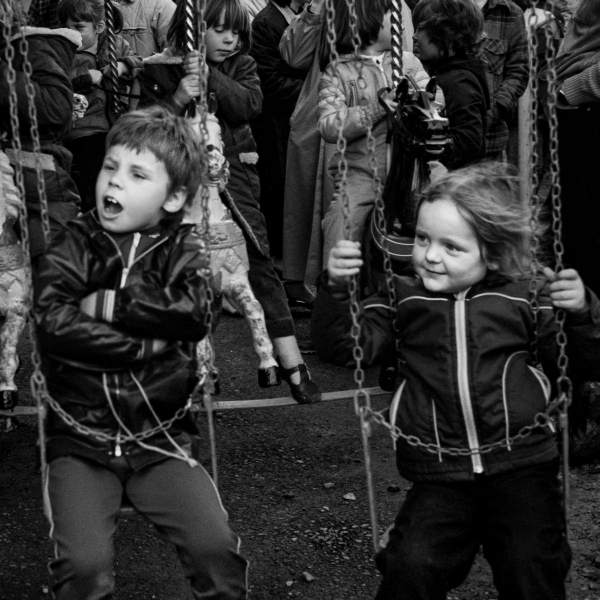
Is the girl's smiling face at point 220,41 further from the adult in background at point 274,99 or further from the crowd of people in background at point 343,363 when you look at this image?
the adult in background at point 274,99

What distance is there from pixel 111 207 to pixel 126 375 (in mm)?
456

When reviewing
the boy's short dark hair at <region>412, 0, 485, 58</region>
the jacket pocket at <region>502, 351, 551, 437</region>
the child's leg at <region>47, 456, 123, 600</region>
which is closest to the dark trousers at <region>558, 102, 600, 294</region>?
the boy's short dark hair at <region>412, 0, 485, 58</region>

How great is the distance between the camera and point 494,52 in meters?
6.14

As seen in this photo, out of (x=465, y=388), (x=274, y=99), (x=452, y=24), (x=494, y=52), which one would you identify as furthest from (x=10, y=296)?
(x=494, y=52)

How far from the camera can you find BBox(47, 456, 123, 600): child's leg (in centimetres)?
263

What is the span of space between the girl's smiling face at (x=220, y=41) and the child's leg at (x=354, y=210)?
743mm

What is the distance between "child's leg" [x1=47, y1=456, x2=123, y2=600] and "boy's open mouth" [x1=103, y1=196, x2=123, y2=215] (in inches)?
26.0

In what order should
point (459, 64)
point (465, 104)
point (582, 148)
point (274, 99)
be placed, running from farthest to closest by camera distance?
point (274, 99)
point (459, 64)
point (465, 104)
point (582, 148)

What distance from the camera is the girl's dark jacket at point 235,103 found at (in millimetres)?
4430

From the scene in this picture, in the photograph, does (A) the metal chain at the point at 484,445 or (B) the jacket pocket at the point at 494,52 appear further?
(B) the jacket pocket at the point at 494,52

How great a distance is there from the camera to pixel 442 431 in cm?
279

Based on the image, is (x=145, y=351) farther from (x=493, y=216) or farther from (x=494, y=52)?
(x=494, y=52)

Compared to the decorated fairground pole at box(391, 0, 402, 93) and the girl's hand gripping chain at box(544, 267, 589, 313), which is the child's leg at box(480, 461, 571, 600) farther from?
the decorated fairground pole at box(391, 0, 402, 93)

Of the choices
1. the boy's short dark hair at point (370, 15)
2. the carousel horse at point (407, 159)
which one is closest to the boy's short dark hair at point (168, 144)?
the carousel horse at point (407, 159)
